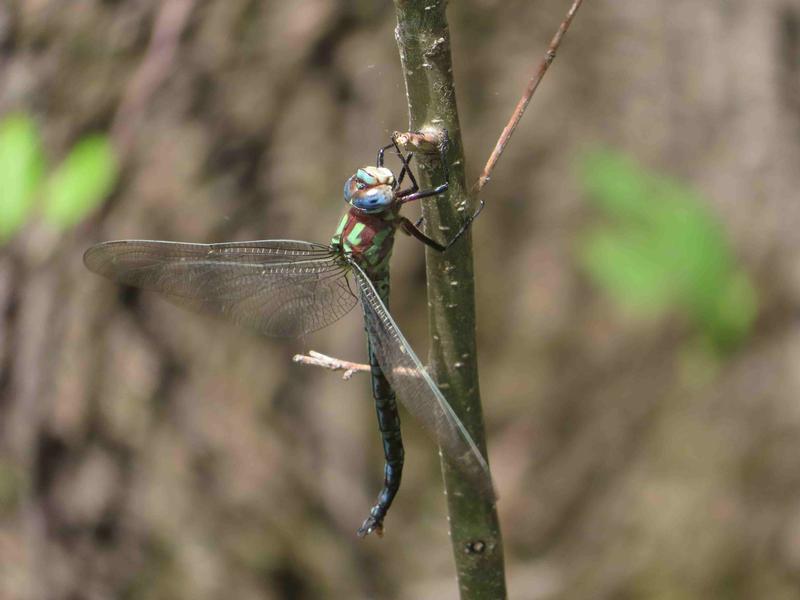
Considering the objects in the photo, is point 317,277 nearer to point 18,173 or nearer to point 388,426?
point 388,426

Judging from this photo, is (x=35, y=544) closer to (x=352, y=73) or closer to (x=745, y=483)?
(x=352, y=73)

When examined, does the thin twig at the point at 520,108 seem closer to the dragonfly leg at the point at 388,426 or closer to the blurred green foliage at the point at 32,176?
the dragonfly leg at the point at 388,426

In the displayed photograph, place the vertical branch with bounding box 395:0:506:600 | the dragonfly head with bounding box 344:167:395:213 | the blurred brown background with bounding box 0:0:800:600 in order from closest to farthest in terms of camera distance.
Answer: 1. the vertical branch with bounding box 395:0:506:600
2. the dragonfly head with bounding box 344:167:395:213
3. the blurred brown background with bounding box 0:0:800:600

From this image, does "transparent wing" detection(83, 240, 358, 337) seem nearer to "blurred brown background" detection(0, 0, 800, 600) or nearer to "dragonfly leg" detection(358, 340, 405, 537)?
"dragonfly leg" detection(358, 340, 405, 537)

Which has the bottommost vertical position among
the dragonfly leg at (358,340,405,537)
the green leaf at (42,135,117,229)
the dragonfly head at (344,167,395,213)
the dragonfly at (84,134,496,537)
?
the dragonfly leg at (358,340,405,537)

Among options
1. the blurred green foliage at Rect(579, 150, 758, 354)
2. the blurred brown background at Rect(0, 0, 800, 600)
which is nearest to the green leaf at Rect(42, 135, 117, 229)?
the blurred brown background at Rect(0, 0, 800, 600)

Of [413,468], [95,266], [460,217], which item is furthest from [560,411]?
[460,217]
